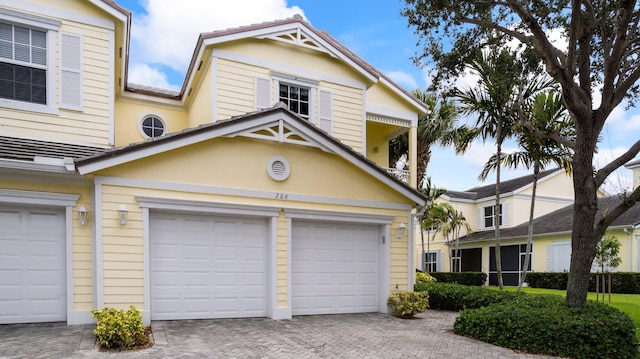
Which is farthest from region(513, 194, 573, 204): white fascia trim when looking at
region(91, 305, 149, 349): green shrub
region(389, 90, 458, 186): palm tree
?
region(91, 305, 149, 349): green shrub

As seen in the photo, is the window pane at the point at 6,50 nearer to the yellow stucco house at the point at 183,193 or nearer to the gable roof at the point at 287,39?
the yellow stucco house at the point at 183,193

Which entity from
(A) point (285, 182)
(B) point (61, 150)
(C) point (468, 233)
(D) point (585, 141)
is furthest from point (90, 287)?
(C) point (468, 233)

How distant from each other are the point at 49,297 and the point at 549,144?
45.0ft

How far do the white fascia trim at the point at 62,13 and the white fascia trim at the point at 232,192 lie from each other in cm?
446

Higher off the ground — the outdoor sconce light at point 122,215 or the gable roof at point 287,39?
the gable roof at point 287,39

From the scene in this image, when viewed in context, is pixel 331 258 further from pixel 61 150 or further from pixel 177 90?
pixel 177 90

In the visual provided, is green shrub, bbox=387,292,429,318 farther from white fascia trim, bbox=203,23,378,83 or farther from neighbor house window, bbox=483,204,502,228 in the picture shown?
neighbor house window, bbox=483,204,502,228

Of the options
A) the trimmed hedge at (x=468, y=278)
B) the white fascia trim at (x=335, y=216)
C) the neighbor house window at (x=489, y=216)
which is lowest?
the trimmed hedge at (x=468, y=278)

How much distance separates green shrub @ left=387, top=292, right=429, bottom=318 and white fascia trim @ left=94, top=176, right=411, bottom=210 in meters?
2.26

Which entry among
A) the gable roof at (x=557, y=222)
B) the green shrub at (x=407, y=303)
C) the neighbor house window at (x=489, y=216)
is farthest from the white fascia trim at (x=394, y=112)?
the neighbor house window at (x=489, y=216)

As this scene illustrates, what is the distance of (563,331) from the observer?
23.5 ft

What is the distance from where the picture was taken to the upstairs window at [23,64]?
9.31 metres

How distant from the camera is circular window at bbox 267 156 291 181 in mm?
9656

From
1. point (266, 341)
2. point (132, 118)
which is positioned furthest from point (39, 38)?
point (266, 341)
